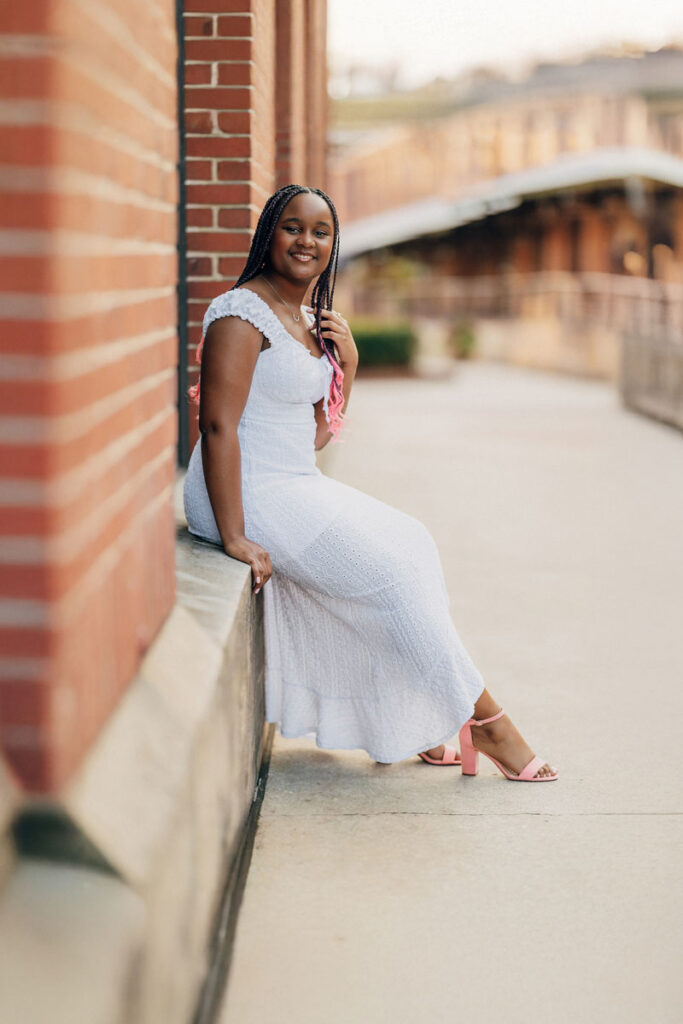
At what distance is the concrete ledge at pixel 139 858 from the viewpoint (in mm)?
1691

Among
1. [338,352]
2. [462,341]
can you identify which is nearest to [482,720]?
[338,352]

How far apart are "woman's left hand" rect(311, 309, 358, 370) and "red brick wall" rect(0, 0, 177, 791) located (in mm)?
1559

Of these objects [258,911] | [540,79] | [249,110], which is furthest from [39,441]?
[540,79]

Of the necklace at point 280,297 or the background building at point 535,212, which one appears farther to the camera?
the background building at point 535,212

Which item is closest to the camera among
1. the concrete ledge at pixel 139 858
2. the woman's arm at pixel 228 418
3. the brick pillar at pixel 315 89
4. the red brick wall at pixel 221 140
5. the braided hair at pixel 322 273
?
the concrete ledge at pixel 139 858

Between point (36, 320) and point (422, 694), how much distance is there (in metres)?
2.13

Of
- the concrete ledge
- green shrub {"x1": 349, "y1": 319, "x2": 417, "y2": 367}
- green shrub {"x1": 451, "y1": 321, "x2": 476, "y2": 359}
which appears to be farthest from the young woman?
green shrub {"x1": 451, "y1": 321, "x2": 476, "y2": 359}

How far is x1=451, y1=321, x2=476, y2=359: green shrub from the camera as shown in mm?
26219

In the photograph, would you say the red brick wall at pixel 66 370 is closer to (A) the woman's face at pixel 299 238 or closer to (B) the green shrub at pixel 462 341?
(A) the woman's face at pixel 299 238

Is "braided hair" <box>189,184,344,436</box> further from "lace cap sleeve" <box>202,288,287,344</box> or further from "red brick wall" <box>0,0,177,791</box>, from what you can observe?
"red brick wall" <box>0,0,177,791</box>

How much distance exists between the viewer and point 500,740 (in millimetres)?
3775

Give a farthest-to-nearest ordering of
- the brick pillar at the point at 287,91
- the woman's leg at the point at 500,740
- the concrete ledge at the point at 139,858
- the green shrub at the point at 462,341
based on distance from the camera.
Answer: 1. the green shrub at the point at 462,341
2. the brick pillar at the point at 287,91
3. the woman's leg at the point at 500,740
4. the concrete ledge at the point at 139,858

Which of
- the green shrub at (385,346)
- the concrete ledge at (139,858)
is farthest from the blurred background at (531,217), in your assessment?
the concrete ledge at (139,858)

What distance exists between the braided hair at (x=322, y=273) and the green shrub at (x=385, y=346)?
53.2 feet
